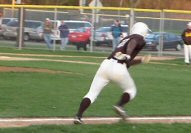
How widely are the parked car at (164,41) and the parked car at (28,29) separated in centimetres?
699

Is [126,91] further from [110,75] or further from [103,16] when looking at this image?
[103,16]

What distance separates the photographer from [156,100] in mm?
13281

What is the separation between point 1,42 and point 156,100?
25.0 metres

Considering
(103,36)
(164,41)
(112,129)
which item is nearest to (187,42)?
(164,41)

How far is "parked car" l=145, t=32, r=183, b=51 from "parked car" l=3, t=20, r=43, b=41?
6991mm

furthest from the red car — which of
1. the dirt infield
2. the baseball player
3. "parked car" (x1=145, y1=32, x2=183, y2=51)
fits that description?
the baseball player

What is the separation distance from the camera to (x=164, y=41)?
1307 inches

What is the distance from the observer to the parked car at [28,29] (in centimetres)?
3550

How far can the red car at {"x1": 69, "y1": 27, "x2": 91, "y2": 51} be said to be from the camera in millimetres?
34031

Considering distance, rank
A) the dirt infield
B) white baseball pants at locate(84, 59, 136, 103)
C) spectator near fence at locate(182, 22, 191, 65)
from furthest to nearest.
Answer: spectator near fence at locate(182, 22, 191, 65), the dirt infield, white baseball pants at locate(84, 59, 136, 103)

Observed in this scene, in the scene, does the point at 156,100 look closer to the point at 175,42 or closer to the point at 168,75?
the point at 168,75

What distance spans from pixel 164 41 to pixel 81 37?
4.77 metres

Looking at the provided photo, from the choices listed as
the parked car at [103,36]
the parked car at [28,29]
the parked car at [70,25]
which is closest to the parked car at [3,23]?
the parked car at [28,29]

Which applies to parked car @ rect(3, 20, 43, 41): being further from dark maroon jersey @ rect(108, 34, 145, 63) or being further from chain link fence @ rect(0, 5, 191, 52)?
dark maroon jersey @ rect(108, 34, 145, 63)
